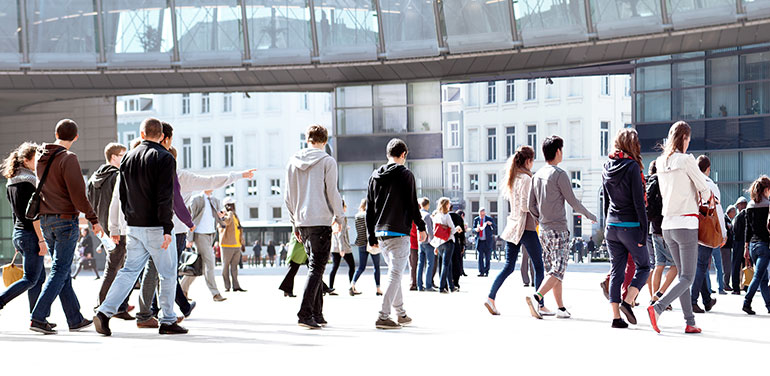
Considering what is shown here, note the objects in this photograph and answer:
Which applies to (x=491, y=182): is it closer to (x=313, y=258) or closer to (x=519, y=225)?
(x=519, y=225)

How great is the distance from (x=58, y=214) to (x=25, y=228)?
39 centimetres

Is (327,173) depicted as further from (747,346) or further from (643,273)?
(747,346)

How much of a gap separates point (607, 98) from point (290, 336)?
5688 centimetres

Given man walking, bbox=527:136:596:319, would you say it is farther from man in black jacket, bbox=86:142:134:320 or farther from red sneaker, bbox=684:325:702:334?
man in black jacket, bbox=86:142:134:320

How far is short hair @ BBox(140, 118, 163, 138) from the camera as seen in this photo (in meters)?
8.20

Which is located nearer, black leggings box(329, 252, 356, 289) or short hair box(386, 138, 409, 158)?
short hair box(386, 138, 409, 158)

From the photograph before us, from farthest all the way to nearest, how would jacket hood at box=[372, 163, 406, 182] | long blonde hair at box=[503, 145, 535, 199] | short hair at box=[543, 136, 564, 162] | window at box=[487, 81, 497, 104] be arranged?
window at box=[487, 81, 497, 104], long blonde hair at box=[503, 145, 535, 199], short hair at box=[543, 136, 564, 162], jacket hood at box=[372, 163, 406, 182]

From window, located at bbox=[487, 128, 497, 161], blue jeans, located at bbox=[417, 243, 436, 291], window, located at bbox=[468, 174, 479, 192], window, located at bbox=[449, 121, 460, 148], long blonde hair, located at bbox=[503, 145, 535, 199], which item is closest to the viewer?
long blonde hair, located at bbox=[503, 145, 535, 199]

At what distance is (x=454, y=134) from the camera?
69375mm

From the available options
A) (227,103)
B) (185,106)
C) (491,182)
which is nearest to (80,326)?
(491,182)

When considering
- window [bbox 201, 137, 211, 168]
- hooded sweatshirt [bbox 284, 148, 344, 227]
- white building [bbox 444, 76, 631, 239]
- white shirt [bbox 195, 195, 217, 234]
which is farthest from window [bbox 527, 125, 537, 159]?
hooded sweatshirt [bbox 284, 148, 344, 227]

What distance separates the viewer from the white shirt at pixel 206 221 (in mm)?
12789

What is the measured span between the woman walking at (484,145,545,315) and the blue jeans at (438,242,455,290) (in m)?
4.07

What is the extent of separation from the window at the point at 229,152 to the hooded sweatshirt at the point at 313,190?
61.3 m
